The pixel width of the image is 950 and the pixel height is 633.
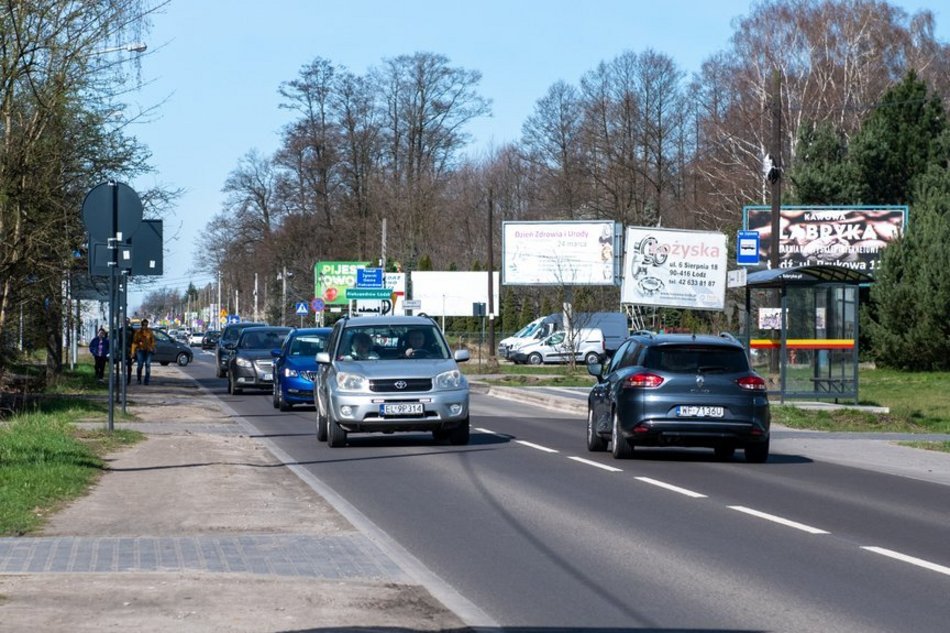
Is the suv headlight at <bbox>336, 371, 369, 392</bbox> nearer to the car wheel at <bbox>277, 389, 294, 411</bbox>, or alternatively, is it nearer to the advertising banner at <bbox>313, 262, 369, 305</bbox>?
the car wheel at <bbox>277, 389, 294, 411</bbox>

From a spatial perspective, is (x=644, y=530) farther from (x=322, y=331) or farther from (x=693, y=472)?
(x=322, y=331)

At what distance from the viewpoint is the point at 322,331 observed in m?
Answer: 31.6

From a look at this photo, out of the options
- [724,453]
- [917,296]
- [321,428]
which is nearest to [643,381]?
[724,453]

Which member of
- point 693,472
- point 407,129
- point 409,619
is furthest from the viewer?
point 407,129

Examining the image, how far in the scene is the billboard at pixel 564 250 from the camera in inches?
2601

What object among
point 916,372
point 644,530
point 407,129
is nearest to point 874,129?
point 916,372

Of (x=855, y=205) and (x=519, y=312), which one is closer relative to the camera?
(x=855, y=205)

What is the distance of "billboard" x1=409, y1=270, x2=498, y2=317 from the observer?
79875mm

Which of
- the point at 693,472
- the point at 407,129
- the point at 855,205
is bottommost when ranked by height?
the point at 693,472

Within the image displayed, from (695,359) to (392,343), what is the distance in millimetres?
5012

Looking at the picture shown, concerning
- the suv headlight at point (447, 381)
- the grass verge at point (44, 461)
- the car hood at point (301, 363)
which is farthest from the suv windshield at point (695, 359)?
the car hood at point (301, 363)

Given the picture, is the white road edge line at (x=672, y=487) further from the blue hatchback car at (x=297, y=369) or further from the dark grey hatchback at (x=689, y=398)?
the blue hatchback car at (x=297, y=369)

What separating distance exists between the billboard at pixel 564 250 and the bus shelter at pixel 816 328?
114 ft

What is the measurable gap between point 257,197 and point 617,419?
69044 mm
